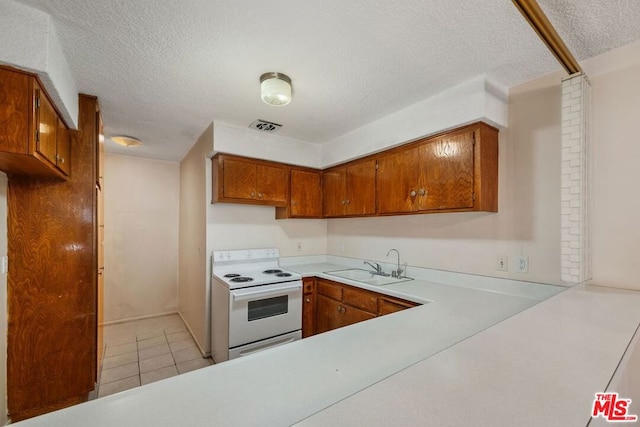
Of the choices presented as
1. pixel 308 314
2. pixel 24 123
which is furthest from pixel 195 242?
pixel 24 123

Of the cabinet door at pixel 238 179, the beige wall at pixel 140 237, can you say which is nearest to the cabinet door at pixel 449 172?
the cabinet door at pixel 238 179

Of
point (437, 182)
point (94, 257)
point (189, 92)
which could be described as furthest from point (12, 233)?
point (437, 182)

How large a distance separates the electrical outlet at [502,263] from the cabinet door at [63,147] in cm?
299

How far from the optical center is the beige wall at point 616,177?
5.06 ft

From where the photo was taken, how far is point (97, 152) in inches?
84.8

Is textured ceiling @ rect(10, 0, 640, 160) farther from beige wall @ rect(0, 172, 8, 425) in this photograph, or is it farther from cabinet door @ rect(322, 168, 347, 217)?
cabinet door @ rect(322, 168, 347, 217)

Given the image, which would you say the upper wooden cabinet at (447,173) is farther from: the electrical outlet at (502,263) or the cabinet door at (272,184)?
the cabinet door at (272,184)

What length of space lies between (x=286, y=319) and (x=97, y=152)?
6.81ft

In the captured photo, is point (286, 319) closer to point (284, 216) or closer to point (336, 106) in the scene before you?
point (284, 216)

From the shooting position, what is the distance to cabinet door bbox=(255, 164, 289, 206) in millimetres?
2951

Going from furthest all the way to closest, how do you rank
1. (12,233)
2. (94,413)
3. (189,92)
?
(189,92), (12,233), (94,413)

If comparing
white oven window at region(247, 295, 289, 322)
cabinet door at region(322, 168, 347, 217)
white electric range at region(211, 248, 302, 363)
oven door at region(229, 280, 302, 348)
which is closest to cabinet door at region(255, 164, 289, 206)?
cabinet door at region(322, 168, 347, 217)

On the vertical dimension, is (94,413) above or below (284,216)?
below

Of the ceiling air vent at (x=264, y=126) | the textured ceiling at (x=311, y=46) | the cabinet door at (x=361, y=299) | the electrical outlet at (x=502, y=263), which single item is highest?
the textured ceiling at (x=311, y=46)
